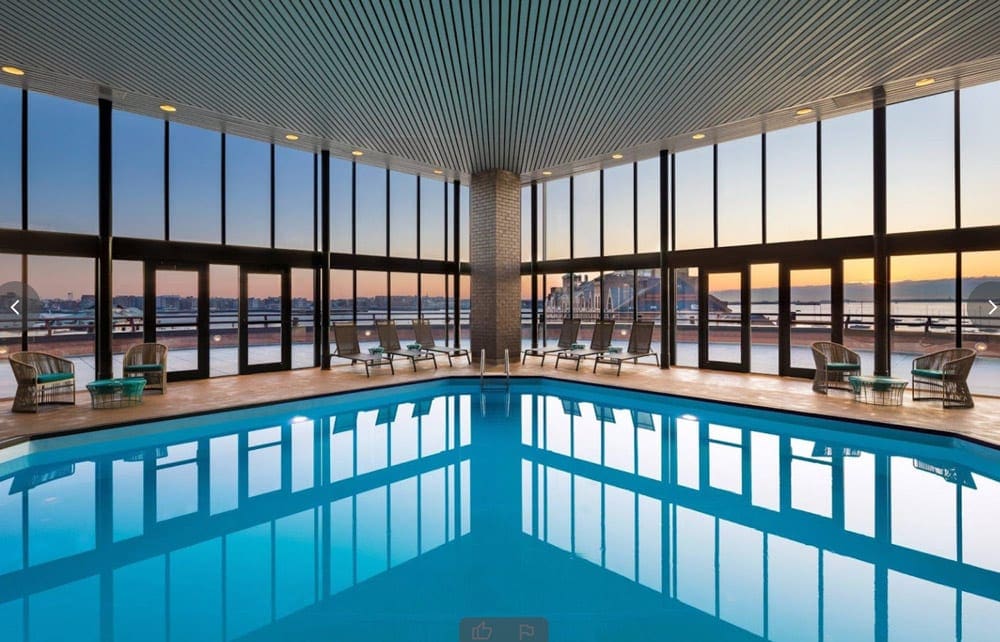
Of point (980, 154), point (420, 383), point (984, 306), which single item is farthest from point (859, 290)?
point (420, 383)

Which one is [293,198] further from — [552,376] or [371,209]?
[552,376]

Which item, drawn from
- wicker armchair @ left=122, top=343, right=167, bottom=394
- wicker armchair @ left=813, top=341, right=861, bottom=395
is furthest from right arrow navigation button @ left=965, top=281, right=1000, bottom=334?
wicker armchair @ left=122, top=343, right=167, bottom=394

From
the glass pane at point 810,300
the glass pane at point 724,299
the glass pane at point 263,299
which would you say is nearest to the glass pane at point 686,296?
the glass pane at point 724,299

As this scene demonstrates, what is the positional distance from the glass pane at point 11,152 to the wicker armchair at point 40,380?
2.06 meters

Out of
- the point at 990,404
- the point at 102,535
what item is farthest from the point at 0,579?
the point at 990,404

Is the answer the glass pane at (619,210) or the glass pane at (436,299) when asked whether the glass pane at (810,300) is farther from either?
the glass pane at (436,299)

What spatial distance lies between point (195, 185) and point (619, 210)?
8511mm

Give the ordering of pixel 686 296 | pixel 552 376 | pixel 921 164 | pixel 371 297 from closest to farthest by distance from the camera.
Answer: pixel 921 164 < pixel 552 376 < pixel 686 296 < pixel 371 297

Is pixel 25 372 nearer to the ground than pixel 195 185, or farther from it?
nearer to the ground

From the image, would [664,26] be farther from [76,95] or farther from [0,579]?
[76,95]

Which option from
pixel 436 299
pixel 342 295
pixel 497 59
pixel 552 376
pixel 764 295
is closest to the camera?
pixel 497 59

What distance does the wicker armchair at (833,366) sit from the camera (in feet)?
23.3

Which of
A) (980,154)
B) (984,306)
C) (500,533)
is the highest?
(980,154)

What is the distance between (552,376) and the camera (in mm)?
8836
